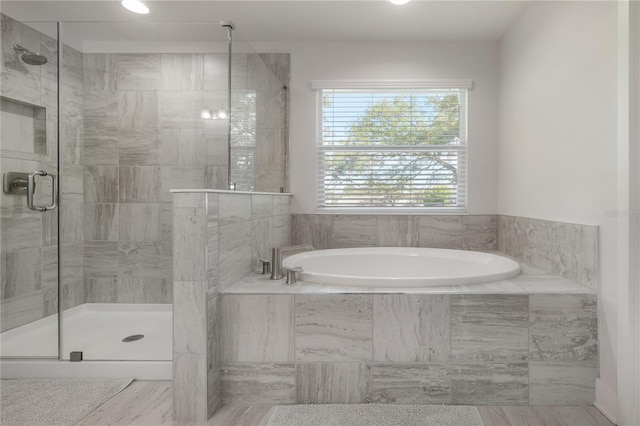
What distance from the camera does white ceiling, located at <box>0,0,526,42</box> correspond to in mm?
2500

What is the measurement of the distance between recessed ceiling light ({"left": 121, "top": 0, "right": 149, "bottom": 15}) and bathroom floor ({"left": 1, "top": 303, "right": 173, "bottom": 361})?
2.09 m

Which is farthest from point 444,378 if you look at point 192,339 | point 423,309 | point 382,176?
point 382,176

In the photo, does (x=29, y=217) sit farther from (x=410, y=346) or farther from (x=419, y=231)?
(x=419, y=231)

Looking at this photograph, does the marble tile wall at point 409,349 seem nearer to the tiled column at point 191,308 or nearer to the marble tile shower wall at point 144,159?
the tiled column at point 191,308

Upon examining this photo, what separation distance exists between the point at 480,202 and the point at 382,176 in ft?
2.82

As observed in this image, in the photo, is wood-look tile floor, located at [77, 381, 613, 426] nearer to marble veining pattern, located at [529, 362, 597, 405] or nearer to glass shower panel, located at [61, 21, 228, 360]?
marble veining pattern, located at [529, 362, 597, 405]

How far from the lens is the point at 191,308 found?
1558 mm

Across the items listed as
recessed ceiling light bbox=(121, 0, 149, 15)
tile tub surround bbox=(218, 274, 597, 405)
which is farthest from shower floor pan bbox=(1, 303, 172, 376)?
recessed ceiling light bbox=(121, 0, 149, 15)

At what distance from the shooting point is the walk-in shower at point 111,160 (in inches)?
91.7

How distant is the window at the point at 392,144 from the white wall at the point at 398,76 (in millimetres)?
79

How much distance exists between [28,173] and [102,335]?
1152 millimetres

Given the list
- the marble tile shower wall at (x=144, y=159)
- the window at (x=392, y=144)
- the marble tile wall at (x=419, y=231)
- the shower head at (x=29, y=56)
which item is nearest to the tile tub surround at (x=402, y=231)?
the marble tile wall at (x=419, y=231)

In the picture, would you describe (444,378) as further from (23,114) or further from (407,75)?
(23,114)

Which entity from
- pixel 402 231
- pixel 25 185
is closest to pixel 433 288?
pixel 402 231
